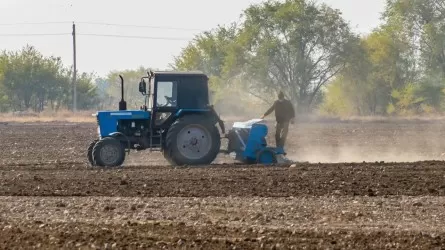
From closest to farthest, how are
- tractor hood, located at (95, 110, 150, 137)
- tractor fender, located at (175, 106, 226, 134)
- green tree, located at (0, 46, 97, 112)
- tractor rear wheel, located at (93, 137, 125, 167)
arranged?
tractor rear wheel, located at (93, 137, 125, 167), tractor fender, located at (175, 106, 226, 134), tractor hood, located at (95, 110, 150, 137), green tree, located at (0, 46, 97, 112)

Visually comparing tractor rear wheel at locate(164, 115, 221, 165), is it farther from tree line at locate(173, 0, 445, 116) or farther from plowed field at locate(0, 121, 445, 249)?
tree line at locate(173, 0, 445, 116)

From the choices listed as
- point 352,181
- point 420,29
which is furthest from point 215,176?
point 420,29

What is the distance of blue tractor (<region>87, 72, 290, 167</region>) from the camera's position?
25.0 m

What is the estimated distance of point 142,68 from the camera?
449 ft

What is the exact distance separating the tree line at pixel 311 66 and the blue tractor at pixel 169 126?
46463mm

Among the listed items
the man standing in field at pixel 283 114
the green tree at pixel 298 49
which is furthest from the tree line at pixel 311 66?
the man standing in field at pixel 283 114

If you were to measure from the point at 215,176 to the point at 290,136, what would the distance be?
22011 mm

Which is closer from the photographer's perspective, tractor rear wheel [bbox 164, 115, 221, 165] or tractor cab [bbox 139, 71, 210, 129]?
tractor rear wheel [bbox 164, 115, 221, 165]

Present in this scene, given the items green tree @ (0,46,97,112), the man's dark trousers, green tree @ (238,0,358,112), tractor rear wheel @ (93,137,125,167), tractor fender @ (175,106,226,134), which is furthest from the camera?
green tree @ (0,46,97,112)

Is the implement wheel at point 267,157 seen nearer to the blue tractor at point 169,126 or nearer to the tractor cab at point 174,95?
the blue tractor at point 169,126

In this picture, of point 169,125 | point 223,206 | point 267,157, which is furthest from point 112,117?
point 223,206

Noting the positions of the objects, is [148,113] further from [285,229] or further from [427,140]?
[427,140]

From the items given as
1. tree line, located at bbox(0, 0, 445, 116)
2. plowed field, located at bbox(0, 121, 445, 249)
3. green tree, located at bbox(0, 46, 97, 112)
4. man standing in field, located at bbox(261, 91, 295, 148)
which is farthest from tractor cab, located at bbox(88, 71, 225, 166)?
green tree, located at bbox(0, 46, 97, 112)

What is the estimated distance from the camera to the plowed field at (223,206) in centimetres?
1347
